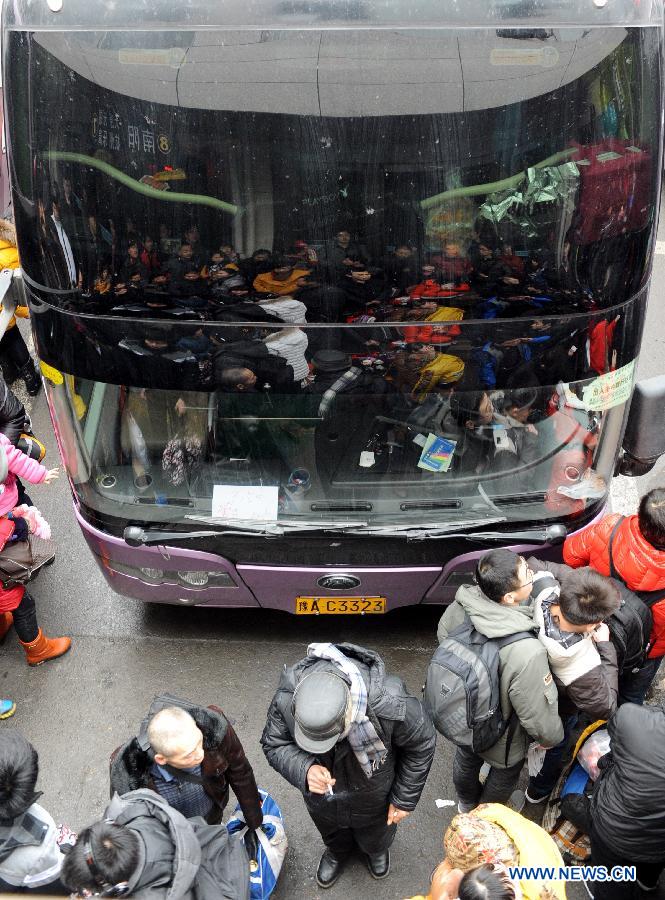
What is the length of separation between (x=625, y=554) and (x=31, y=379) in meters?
5.49

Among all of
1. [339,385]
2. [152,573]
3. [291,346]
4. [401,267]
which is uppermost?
[401,267]

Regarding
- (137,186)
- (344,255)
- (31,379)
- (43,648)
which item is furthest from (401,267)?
(31,379)

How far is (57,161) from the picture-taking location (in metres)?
3.49

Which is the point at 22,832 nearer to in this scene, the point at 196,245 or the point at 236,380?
the point at 236,380

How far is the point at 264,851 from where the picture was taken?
3.67 meters

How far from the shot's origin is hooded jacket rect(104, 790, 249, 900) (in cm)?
253

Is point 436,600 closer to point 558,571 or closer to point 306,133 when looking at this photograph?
point 558,571

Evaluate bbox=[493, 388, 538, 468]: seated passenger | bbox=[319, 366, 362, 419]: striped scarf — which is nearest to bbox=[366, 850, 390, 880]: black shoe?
bbox=[493, 388, 538, 468]: seated passenger

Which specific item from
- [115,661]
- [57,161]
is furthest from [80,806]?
[57,161]

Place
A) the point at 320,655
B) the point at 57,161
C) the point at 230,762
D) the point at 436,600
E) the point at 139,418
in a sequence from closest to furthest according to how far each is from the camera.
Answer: the point at 320,655 → the point at 230,762 → the point at 57,161 → the point at 139,418 → the point at 436,600

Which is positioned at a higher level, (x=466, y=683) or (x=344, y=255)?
(x=344, y=255)

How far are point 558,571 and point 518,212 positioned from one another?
155 cm

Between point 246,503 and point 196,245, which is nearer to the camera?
point 196,245

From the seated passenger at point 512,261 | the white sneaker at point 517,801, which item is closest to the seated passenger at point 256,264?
the seated passenger at point 512,261
